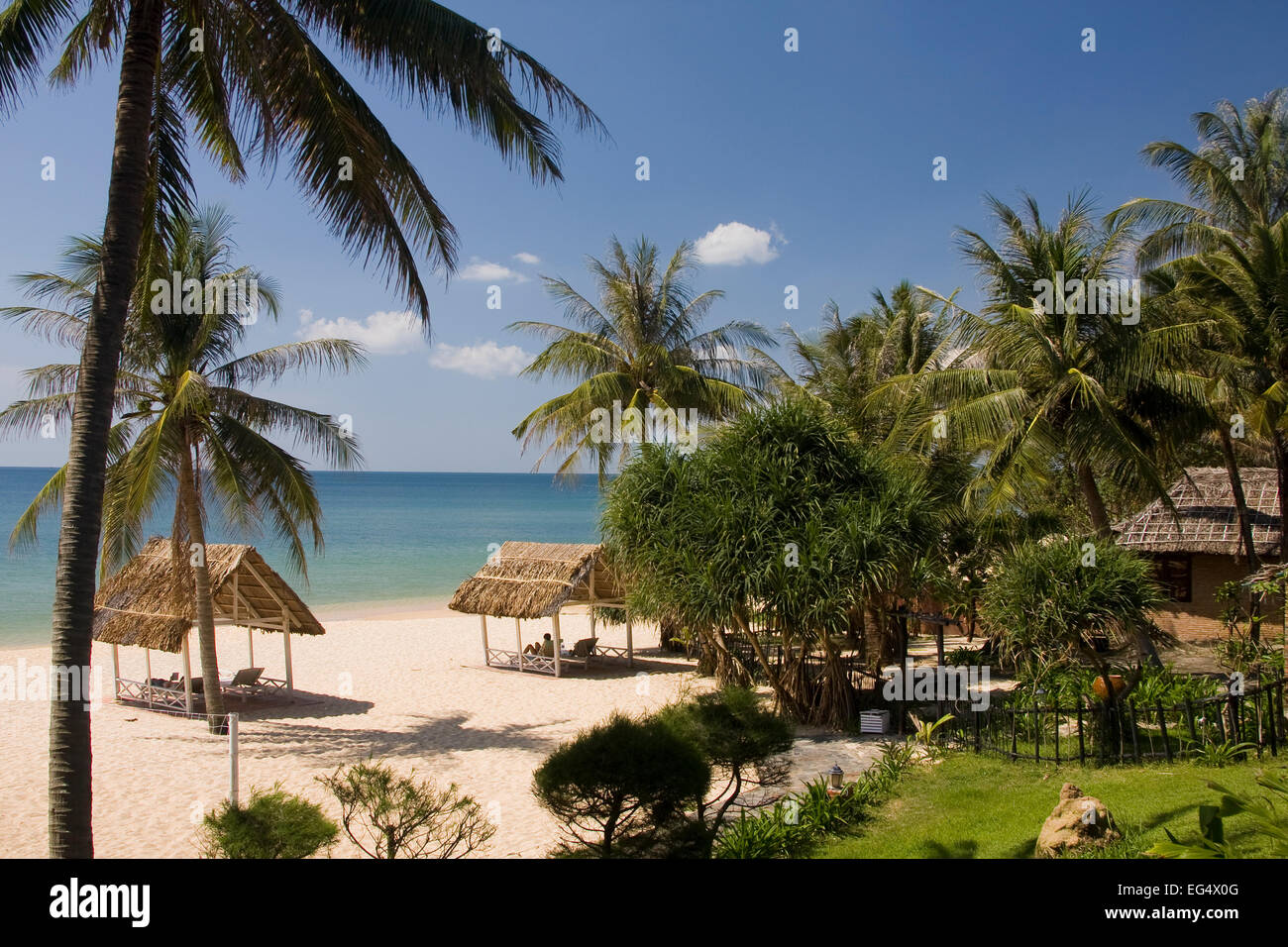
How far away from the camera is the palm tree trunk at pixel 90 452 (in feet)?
17.7

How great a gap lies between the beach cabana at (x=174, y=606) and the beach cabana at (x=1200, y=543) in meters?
17.4

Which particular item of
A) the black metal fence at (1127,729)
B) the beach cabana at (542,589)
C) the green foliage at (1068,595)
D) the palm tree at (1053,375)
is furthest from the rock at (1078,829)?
the beach cabana at (542,589)

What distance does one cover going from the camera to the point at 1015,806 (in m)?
8.18

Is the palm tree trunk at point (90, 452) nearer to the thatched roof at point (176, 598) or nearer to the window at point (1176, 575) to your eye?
the thatched roof at point (176, 598)

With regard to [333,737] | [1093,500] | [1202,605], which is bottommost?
[333,737]

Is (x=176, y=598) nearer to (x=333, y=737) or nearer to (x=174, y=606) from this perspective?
(x=174, y=606)

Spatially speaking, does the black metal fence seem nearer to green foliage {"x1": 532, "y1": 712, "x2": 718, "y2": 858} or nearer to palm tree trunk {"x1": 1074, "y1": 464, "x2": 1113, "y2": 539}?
palm tree trunk {"x1": 1074, "y1": 464, "x2": 1113, "y2": 539}

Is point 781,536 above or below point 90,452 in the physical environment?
below

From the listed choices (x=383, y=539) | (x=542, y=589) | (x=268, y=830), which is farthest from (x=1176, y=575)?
(x=383, y=539)

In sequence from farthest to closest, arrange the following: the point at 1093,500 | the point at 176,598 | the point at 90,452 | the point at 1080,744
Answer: the point at 176,598
the point at 1093,500
the point at 1080,744
the point at 90,452

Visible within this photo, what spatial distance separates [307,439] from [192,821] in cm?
590

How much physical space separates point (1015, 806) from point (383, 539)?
2817 inches
